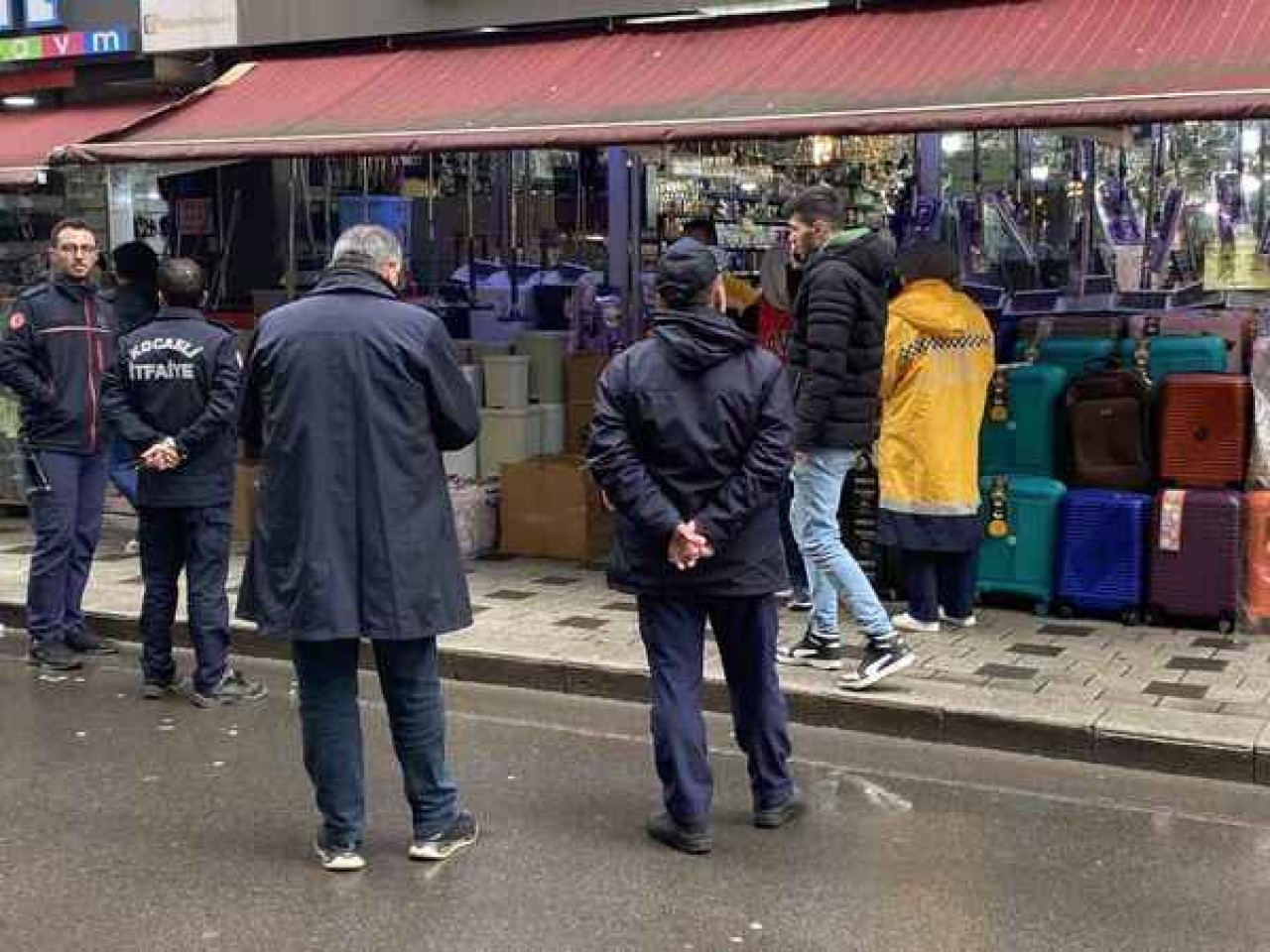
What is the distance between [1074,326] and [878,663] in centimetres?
261

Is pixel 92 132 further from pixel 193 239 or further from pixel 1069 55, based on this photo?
pixel 1069 55

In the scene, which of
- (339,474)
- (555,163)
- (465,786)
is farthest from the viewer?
(555,163)

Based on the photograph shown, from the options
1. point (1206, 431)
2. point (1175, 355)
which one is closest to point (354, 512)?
point (1206, 431)

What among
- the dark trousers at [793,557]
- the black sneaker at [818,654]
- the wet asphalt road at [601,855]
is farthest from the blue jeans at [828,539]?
the dark trousers at [793,557]

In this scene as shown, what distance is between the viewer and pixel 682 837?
473cm

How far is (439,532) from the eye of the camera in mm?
4523

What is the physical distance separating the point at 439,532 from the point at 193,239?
24.2 ft

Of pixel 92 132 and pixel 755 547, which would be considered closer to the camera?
pixel 755 547

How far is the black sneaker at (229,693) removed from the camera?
6453mm

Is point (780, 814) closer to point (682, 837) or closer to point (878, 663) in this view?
point (682, 837)

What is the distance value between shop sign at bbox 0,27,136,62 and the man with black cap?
22.9 feet

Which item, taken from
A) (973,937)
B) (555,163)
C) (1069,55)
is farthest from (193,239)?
(973,937)

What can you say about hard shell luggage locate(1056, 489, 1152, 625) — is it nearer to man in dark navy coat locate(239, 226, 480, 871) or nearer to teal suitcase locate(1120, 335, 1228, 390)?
teal suitcase locate(1120, 335, 1228, 390)

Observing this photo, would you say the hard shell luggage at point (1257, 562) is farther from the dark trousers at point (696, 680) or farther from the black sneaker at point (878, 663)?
the dark trousers at point (696, 680)
